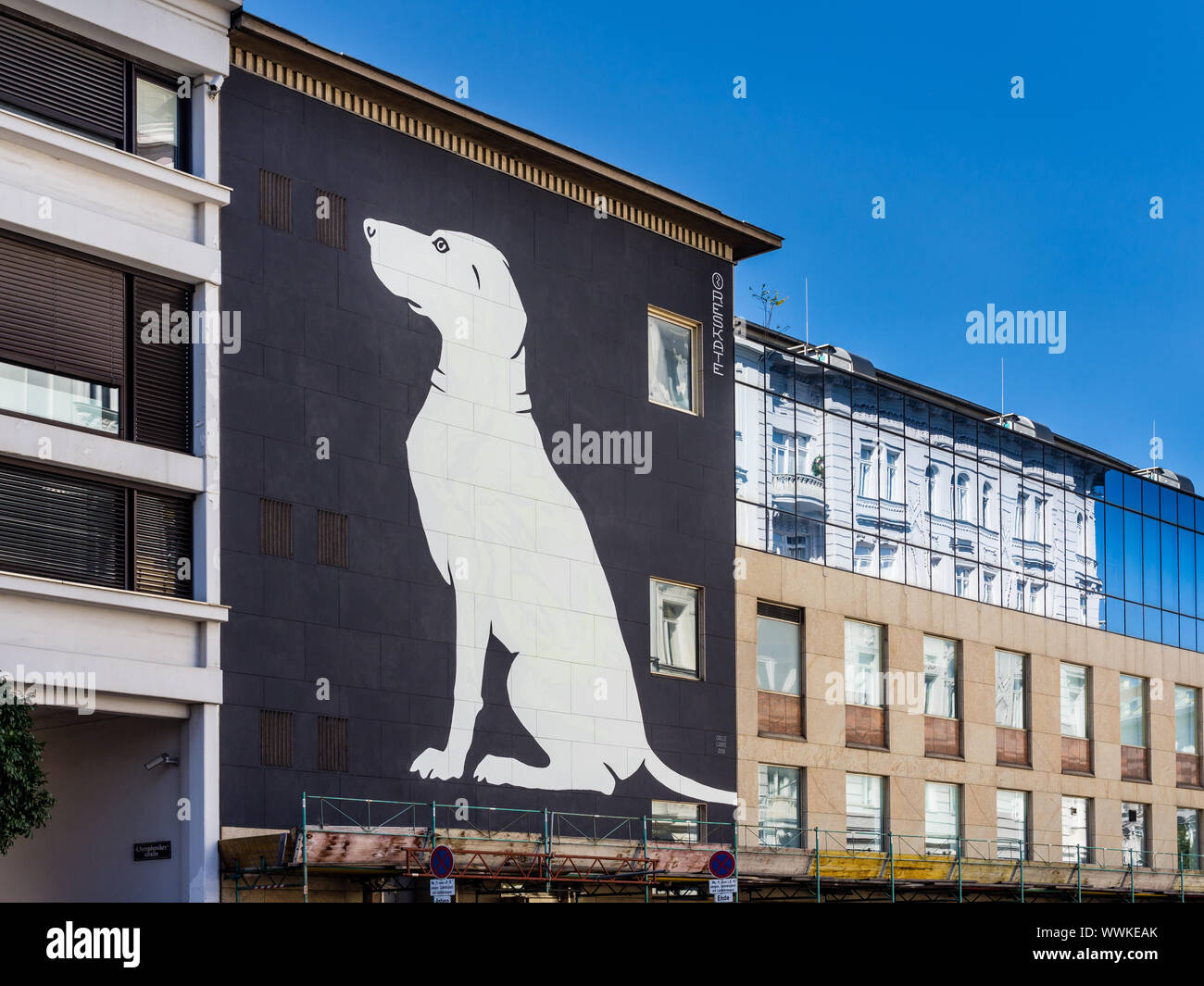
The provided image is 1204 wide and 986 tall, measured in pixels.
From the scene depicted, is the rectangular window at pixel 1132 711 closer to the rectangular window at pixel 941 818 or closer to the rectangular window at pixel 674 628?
the rectangular window at pixel 941 818

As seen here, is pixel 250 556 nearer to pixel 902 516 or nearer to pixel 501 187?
pixel 501 187

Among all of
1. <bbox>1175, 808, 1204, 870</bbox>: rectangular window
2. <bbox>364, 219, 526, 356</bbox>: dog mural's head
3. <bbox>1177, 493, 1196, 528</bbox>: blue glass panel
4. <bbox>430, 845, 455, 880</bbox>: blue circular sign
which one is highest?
<bbox>364, 219, 526, 356</bbox>: dog mural's head

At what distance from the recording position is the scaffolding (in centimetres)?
2772

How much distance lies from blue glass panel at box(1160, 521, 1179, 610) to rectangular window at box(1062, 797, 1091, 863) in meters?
9.13

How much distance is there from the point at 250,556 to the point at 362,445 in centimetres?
347

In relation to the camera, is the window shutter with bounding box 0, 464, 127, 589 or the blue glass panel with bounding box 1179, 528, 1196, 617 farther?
the blue glass panel with bounding box 1179, 528, 1196, 617

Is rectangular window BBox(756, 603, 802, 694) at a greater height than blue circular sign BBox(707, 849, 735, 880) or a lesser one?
greater

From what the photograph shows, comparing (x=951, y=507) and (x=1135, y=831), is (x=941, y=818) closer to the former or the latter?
(x=951, y=507)

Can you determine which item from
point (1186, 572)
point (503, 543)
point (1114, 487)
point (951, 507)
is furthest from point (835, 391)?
point (1186, 572)

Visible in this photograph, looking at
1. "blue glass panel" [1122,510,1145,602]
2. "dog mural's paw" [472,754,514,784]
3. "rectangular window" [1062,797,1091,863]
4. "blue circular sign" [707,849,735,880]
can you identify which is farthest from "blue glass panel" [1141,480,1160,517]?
"blue circular sign" [707,849,735,880]

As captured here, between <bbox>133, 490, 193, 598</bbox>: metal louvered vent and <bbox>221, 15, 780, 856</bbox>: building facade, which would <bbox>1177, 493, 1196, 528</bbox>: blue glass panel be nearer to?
<bbox>221, 15, 780, 856</bbox>: building facade

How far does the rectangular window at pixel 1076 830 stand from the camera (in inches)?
1935

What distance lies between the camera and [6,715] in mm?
23375
